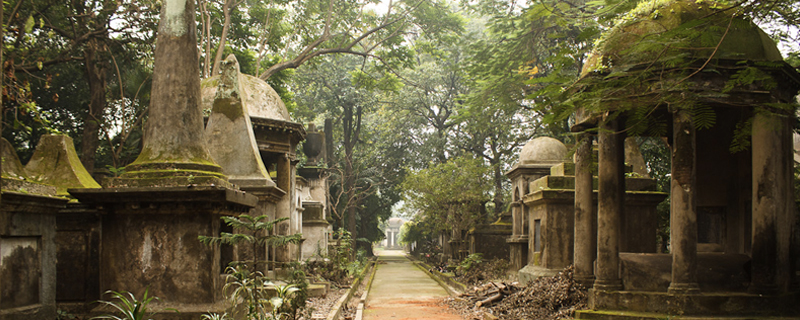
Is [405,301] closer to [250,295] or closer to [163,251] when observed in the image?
[250,295]

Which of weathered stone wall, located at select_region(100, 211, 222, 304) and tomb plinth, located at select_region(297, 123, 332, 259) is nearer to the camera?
weathered stone wall, located at select_region(100, 211, 222, 304)

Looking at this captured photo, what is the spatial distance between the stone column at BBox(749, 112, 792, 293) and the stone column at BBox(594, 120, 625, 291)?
1875mm

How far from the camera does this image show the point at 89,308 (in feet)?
21.4

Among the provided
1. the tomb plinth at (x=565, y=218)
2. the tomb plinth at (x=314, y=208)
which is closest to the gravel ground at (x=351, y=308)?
the tomb plinth at (x=314, y=208)

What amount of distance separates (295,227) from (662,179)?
11780 mm

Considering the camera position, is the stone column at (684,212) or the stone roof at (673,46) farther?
the stone column at (684,212)

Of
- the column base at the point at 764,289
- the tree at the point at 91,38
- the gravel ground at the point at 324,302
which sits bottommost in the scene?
the gravel ground at the point at 324,302

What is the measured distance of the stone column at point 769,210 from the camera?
8602 millimetres

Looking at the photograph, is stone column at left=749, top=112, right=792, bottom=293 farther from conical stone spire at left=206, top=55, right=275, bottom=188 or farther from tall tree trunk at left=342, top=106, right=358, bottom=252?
tall tree trunk at left=342, top=106, right=358, bottom=252

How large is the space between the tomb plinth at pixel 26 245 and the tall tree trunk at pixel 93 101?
10.2 m

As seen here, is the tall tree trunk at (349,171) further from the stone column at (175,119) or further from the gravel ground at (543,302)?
the stone column at (175,119)

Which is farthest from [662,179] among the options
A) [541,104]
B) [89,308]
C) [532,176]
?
[89,308]

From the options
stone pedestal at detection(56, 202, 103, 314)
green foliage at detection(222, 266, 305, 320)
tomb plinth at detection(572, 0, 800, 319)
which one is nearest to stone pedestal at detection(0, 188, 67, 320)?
stone pedestal at detection(56, 202, 103, 314)

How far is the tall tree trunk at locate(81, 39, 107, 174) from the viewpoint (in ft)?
51.4
